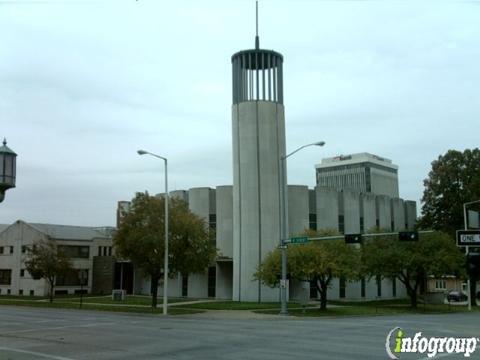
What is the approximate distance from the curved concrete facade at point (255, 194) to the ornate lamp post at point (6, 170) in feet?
135

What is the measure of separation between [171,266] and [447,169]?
39657mm

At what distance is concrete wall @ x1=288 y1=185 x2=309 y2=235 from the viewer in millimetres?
58500

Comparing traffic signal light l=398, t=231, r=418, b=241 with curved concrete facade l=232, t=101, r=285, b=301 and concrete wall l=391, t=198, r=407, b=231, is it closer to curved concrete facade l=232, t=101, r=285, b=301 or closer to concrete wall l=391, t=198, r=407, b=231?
curved concrete facade l=232, t=101, r=285, b=301

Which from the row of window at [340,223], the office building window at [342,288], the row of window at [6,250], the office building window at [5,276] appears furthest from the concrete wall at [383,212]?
the office building window at [5,276]

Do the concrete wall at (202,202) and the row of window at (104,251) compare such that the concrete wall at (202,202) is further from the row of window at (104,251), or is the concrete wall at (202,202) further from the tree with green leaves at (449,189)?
the tree with green leaves at (449,189)

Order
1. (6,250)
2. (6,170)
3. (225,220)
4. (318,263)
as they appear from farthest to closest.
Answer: (6,250), (225,220), (318,263), (6,170)

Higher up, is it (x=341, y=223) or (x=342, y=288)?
(x=341, y=223)

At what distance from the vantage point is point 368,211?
2657 inches

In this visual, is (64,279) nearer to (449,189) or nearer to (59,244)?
(59,244)

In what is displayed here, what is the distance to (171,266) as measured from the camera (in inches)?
1608

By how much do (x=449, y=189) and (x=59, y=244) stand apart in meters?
46.4

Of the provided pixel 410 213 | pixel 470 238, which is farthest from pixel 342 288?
pixel 470 238

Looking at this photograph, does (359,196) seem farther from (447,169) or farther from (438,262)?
(438,262)

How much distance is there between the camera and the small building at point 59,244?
6906 centimetres
